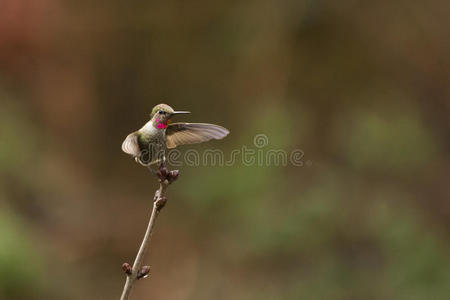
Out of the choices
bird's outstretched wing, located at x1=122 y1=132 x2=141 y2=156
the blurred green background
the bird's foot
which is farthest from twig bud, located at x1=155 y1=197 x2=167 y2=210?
the blurred green background

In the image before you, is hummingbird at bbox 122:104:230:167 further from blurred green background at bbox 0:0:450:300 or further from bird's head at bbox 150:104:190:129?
blurred green background at bbox 0:0:450:300

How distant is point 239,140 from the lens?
579 centimetres

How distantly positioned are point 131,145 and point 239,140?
406 centimetres

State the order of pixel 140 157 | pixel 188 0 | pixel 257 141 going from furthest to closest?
pixel 188 0 → pixel 257 141 → pixel 140 157

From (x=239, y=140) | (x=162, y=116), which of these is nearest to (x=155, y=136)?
(x=162, y=116)

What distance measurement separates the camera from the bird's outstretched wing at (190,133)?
6.57ft

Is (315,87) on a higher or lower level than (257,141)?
higher

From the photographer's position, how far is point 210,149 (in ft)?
19.5

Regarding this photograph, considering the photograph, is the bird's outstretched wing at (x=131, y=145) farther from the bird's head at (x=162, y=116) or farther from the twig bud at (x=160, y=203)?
the twig bud at (x=160, y=203)

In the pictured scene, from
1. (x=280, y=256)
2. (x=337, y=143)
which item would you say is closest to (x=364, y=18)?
(x=337, y=143)

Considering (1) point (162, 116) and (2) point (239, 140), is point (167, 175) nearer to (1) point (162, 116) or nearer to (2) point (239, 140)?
(1) point (162, 116)

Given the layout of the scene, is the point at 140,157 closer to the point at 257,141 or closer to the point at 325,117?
the point at 257,141

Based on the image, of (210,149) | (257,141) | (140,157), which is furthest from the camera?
(210,149)

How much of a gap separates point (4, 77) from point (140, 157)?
4.93 m
